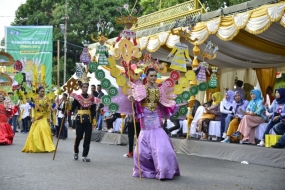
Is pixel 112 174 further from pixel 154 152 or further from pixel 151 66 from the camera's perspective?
pixel 151 66

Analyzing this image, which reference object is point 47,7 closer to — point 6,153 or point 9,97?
point 9,97

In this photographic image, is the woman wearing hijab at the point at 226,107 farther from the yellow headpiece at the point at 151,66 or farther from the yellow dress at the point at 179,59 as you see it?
the yellow headpiece at the point at 151,66

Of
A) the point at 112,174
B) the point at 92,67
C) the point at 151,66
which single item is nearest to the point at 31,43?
the point at 151,66

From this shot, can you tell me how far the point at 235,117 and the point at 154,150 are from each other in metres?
4.49

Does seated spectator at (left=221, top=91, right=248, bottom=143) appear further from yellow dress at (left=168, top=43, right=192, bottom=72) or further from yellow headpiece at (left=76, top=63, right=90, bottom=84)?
yellow headpiece at (left=76, top=63, right=90, bottom=84)

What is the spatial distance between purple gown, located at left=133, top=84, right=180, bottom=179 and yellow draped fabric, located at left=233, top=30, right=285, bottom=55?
4.39 meters

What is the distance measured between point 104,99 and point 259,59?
7.50 m

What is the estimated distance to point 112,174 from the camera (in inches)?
309

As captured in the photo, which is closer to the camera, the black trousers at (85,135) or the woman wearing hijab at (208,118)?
the black trousers at (85,135)

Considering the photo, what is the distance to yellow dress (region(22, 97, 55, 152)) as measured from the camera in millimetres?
11547

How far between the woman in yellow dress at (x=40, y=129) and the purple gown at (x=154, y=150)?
457cm

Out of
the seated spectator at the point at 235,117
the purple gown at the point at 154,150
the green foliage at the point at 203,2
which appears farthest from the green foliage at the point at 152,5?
the purple gown at the point at 154,150

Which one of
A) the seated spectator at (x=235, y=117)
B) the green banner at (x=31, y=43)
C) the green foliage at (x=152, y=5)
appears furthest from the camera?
the green banner at (x=31, y=43)

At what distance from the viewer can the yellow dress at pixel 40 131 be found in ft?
37.9
